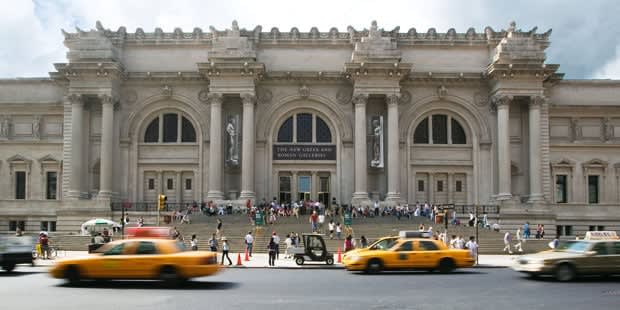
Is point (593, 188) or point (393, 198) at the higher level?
point (593, 188)

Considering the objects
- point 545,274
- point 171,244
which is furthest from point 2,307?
point 545,274

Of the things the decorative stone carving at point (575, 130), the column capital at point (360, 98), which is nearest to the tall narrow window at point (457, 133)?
the column capital at point (360, 98)

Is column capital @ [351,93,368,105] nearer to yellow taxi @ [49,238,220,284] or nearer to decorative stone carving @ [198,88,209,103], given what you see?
decorative stone carving @ [198,88,209,103]

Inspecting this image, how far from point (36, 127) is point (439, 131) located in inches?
1222

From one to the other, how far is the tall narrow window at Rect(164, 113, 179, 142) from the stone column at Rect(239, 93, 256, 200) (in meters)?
6.22

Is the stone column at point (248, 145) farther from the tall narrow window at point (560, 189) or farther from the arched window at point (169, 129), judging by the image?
the tall narrow window at point (560, 189)

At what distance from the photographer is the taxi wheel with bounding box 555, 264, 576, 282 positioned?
855 inches

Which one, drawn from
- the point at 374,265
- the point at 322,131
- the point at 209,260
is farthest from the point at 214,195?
the point at 209,260

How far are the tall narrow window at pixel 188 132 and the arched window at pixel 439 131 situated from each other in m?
17.0

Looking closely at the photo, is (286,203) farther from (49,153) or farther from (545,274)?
(545,274)

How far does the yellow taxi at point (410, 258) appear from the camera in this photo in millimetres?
25250

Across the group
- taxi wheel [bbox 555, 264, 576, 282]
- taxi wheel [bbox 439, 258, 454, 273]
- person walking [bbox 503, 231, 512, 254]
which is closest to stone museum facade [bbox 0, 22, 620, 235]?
person walking [bbox 503, 231, 512, 254]

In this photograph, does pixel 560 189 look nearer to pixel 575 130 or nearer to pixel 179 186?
pixel 575 130

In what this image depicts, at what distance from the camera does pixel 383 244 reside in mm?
26531
